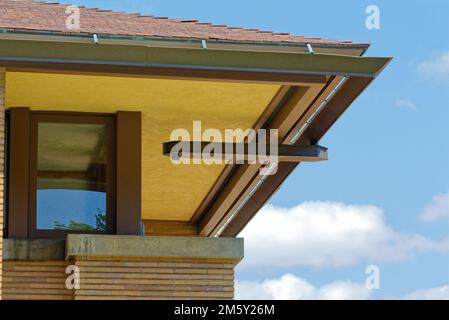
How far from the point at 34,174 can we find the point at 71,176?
539mm

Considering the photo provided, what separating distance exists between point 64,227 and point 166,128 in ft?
7.21

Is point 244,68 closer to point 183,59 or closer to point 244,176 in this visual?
point 183,59

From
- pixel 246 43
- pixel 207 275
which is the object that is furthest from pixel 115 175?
pixel 246 43

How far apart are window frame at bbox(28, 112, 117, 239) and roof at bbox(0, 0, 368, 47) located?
1.42 metres

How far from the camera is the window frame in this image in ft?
47.5

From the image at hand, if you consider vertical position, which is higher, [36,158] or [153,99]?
[153,99]

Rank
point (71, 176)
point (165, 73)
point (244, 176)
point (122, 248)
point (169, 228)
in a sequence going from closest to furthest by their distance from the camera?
point (165, 73) < point (122, 248) < point (71, 176) < point (244, 176) < point (169, 228)

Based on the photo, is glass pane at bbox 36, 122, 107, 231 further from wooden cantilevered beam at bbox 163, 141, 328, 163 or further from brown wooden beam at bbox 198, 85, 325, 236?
brown wooden beam at bbox 198, 85, 325, 236

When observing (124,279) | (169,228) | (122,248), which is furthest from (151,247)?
(169,228)

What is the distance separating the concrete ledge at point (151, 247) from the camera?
13.4m

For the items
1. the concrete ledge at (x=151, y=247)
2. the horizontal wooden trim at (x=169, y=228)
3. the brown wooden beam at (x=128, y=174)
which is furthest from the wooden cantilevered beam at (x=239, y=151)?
A: the horizontal wooden trim at (x=169, y=228)

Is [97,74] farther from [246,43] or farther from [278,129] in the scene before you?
[278,129]

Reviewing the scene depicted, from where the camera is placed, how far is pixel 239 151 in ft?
51.9

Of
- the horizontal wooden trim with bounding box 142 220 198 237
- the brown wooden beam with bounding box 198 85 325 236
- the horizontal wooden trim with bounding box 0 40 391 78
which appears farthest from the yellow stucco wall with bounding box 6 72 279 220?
the horizontal wooden trim with bounding box 142 220 198 237
